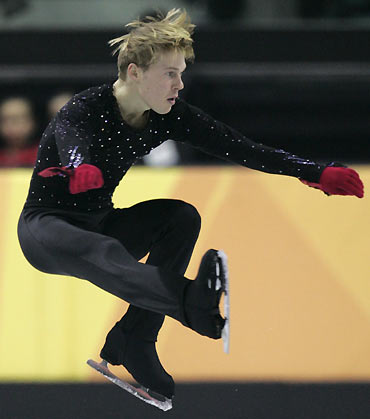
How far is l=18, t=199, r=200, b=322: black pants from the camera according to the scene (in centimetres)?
294

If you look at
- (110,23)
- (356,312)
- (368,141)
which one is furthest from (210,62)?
(356,312)

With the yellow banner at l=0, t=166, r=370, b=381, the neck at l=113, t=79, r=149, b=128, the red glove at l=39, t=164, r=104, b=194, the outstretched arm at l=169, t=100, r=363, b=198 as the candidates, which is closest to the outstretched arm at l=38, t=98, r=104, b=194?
the red glove at l=39, t=164, r=104, b=194

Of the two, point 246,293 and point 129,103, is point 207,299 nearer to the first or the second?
point 129,103

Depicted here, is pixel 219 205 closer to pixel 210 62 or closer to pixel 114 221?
pixel 114 221

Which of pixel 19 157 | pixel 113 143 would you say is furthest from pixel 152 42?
pixel 19 157

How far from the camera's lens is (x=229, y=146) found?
10.8 feet

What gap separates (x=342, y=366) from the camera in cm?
427

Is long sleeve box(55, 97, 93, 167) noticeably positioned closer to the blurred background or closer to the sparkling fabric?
the sparkling fabric

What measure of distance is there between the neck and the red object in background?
5.28 feet

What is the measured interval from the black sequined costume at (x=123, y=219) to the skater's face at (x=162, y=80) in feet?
0.48

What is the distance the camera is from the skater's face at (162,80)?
305 cm

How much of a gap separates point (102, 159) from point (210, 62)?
3141 millimetres

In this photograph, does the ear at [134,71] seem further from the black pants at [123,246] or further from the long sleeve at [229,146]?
the black pants at [123,246]
